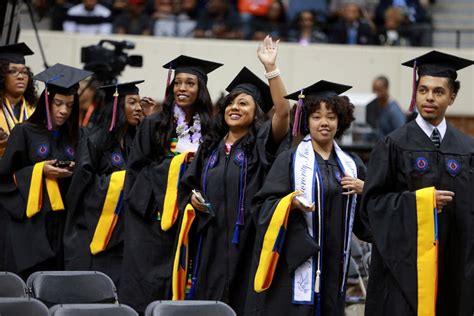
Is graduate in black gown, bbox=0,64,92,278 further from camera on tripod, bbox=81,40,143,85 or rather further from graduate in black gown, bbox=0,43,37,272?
camera on tripod, bbox=81,40,143,85

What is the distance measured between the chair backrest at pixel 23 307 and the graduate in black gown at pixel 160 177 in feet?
7.31

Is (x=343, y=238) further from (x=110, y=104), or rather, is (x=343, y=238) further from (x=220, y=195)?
(x=110, y=104)

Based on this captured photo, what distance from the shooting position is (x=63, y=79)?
29.6 ft

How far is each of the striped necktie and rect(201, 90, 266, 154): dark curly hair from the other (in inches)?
57.2

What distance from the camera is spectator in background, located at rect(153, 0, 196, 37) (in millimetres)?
16047

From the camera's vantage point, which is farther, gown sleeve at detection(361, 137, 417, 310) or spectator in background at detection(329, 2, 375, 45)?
spectator in background at detection(329, 2, 375, 45)

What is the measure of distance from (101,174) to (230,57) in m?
6.93

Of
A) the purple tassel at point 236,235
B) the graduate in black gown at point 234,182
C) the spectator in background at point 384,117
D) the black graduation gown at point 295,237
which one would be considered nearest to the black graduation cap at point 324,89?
the graduate in black gown at point 234,182

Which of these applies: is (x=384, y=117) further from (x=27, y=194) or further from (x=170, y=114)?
(x=27, y=194)

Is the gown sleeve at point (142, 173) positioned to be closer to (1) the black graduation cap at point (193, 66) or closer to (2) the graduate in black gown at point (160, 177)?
(2) the graduate in black gown at point (160, 177)

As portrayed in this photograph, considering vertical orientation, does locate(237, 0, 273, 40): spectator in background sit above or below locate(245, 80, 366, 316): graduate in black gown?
above

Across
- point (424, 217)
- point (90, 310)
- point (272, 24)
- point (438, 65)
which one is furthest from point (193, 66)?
point (272, 24)

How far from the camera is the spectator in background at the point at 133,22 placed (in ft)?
51.8

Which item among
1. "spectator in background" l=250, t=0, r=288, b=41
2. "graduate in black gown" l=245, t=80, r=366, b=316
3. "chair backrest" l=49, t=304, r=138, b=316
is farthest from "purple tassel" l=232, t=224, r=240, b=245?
"spectator in background" l=250, t=0, r=288, b=41
